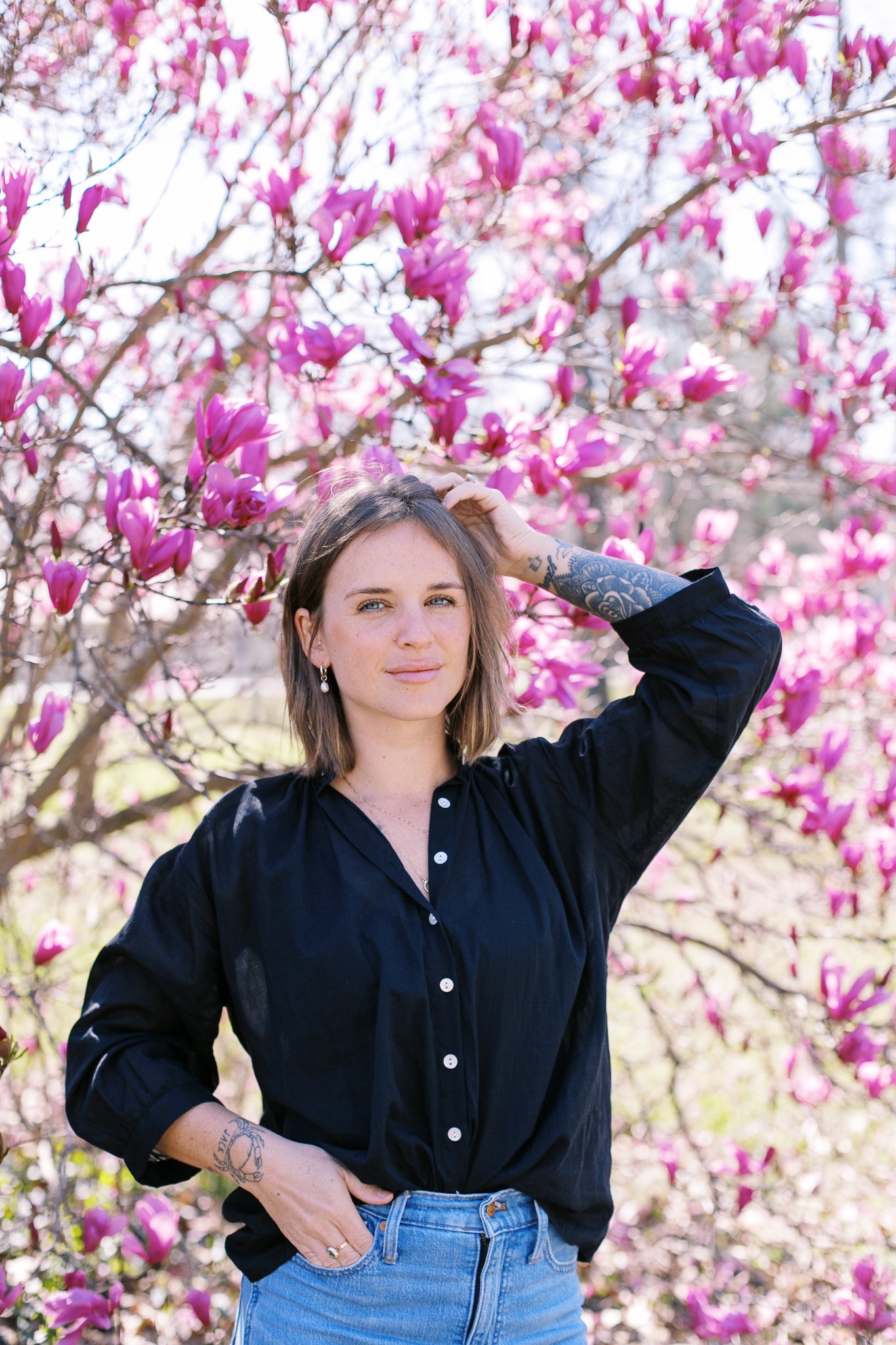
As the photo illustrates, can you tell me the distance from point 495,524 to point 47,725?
831mm

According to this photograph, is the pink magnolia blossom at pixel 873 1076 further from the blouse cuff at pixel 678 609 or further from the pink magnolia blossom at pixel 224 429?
the pink magnolia blossom at pixel 224 429

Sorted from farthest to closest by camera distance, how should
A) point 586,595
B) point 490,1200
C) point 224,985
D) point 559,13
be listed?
point 559,13, point 586,595, point 224,985, point 490,1200

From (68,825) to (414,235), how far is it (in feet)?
Result: 5.61

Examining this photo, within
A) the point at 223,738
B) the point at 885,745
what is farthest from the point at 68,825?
the point at 885,745

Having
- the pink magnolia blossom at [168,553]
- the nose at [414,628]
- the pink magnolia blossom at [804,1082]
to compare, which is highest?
the pink magnolia blossom at [168,553]

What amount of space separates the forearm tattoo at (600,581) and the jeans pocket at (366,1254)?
2.85ft

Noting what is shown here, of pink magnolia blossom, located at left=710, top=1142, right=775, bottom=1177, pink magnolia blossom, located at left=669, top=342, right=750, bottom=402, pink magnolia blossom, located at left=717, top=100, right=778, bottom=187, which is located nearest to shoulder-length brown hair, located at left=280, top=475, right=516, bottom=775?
pink magnolia blossom, located at left=669, top=342, right=750, bottom=402

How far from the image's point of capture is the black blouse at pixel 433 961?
4.58 feet

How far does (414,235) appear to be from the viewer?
200 centimetres

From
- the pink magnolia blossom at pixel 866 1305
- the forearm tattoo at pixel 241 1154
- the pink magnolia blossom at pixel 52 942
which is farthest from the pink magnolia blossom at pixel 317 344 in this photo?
the pink magnolia blossom at pixel 866 1305

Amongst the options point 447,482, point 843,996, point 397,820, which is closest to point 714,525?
point 843,996

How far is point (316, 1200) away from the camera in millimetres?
1366

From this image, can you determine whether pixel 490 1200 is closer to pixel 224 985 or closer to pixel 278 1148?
Result: pixel 278 1148

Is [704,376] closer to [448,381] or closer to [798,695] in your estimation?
[448,381]
